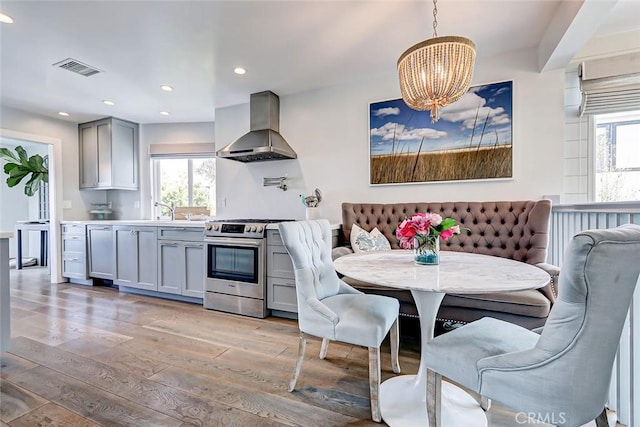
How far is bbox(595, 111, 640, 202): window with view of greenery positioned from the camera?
7.98 ft

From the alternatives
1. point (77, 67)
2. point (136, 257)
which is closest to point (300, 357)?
point (136, 257)

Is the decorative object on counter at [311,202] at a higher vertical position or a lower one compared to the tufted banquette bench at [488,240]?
higher

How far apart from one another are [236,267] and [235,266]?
0.02m

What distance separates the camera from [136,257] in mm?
3604

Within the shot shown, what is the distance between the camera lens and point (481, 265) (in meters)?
1.50

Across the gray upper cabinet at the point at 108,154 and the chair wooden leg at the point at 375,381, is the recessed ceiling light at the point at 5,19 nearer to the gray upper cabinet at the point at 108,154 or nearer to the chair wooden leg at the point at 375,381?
the gray upper cabinet at the point at 108,154

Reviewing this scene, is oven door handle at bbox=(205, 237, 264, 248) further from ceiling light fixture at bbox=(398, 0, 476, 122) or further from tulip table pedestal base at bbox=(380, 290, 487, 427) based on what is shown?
ceiling light fixture at bbox=(398, 0, 476, 122)

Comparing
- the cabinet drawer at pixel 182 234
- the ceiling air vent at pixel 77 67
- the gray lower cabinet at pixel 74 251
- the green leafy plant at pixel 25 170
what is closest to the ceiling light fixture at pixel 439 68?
the cabinet drawer at pixel 182 234

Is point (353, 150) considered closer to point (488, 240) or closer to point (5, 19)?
point (488, 240)

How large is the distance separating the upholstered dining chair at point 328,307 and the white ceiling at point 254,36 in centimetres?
159

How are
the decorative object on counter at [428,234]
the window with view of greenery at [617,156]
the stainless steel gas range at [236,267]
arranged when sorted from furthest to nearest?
the stainless steel gas range at [236,267] < the window with view of greenery at [617,156] < the decorative object on counter at [428,234]

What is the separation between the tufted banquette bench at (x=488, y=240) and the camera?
1.77 meters

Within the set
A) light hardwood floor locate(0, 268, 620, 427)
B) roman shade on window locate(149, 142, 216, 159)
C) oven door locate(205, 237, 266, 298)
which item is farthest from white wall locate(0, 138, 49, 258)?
oven door locate(205, 237, 266, 298)

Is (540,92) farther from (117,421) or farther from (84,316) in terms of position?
(84,316)
